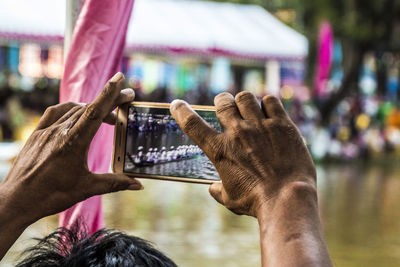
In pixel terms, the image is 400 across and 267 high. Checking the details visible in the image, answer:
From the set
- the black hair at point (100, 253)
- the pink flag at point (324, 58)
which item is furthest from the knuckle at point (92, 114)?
the pink flag at point (324, 58)

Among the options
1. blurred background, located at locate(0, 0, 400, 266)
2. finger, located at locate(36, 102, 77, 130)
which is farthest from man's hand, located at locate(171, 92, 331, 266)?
blurred background, located at locate(0, 0, 400, 266)

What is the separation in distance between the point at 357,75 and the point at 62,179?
43.9 ft

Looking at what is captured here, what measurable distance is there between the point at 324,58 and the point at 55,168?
13.0m

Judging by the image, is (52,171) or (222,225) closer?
(52,171)

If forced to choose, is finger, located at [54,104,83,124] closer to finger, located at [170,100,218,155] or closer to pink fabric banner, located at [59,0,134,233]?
Answer: finger, located at [170,100,218,155]

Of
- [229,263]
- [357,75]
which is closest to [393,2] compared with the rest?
[357,75]

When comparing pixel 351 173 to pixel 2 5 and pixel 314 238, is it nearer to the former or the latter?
pixel 2 5

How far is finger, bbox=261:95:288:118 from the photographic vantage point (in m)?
0.96

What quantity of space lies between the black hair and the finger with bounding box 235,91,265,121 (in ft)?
1.09

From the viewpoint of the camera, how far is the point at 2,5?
342 inches

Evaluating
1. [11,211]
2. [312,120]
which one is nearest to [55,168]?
[11,211]

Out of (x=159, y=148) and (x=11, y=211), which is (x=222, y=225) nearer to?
(x=159, y=148)

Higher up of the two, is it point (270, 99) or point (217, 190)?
point (270, 99)

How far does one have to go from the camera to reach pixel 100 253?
1.08m
